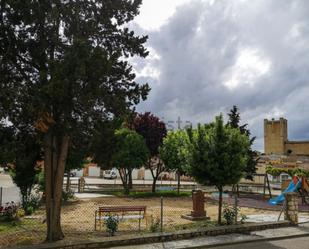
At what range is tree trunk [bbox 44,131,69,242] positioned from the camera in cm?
1245

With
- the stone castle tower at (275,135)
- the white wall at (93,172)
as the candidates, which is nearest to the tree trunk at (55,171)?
the white wall at (93,172)

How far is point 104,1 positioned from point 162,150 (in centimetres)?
2186

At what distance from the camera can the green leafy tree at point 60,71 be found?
1106cm

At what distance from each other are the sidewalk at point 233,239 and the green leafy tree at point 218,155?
70.7 inches

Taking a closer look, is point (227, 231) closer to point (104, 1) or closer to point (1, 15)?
point (104, 1)

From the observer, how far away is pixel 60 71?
1084cm

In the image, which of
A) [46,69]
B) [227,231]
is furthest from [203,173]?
[46,69]

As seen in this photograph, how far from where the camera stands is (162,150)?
33.7 m

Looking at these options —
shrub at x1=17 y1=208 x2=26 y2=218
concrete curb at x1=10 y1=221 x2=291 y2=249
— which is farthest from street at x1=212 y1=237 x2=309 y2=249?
shrub at x1=17 y1=208 x2=26 y2=218

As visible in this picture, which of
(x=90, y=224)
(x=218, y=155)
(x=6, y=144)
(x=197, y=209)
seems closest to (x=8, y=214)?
(x=90, y=224)

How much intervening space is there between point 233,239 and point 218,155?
3.18 metres

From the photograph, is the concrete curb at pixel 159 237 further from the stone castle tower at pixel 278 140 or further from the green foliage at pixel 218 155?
the stone castle tower at pixel 278 140

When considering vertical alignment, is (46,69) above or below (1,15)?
below

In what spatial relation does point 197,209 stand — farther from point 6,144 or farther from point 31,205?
point 6,144
